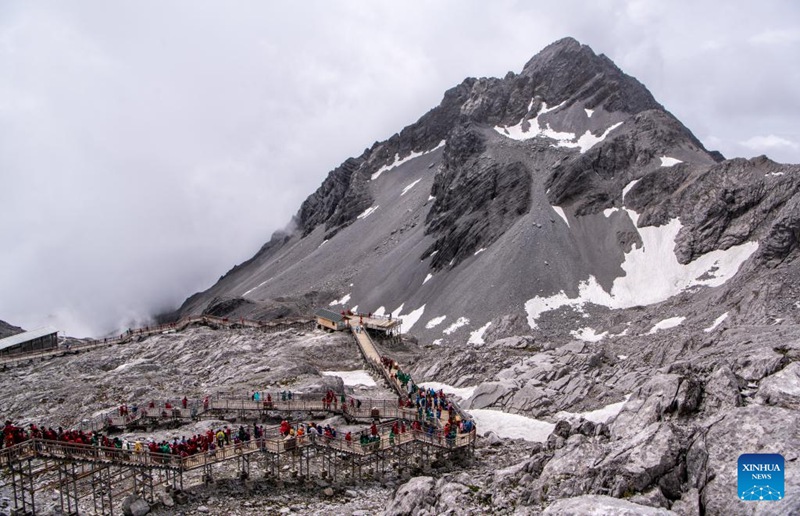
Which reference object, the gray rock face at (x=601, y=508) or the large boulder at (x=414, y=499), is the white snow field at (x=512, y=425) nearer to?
the large boulder at (x=414, y=499)

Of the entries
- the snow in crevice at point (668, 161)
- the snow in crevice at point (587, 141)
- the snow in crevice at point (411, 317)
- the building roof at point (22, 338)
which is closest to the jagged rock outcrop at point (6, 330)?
the building roof at point (22, 338)

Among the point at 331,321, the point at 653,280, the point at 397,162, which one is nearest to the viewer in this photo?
the point at 331,321

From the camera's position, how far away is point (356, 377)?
56344mm

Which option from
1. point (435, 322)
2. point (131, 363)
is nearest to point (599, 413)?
point (131, 363)

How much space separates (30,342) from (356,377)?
41.5 metres

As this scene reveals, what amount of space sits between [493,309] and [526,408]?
41.4 metres

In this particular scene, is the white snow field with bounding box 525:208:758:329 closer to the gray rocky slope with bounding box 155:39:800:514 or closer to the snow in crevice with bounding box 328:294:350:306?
the gray rocky slope with bounding box 155:39:800:514

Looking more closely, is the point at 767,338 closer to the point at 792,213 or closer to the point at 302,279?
the point at 792,213

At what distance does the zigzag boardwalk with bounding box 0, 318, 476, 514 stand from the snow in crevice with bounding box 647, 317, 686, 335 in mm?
34839

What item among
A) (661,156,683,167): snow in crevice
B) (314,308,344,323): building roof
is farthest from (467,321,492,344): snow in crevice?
(661,156,683,167): snow in crevice

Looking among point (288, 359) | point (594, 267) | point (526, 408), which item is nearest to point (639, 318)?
point (594, 267)

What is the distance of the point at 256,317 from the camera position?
337ft

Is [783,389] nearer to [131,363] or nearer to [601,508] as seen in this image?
[601,508]

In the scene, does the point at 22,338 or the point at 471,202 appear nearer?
the point at 22,338
